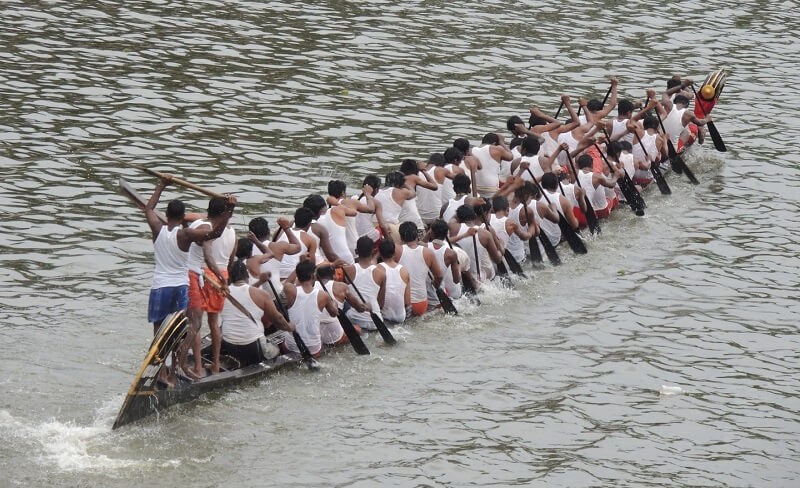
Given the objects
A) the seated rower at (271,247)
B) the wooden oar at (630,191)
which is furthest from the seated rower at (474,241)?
the wooden oar at (630,191)

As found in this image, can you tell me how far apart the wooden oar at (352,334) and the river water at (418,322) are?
251 mm

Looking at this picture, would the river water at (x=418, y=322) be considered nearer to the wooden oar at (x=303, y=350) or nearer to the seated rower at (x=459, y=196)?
the wooden oar at (x=303, y=350)

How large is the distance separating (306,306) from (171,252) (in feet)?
6.42

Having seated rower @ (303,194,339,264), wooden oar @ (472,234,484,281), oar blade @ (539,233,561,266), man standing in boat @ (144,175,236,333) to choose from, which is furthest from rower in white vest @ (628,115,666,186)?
man standing in boat @ (144,175,236,333)

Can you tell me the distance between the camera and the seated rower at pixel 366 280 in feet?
53.3

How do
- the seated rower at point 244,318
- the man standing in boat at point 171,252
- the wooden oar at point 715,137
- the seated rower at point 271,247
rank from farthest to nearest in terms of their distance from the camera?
the wooden oar at point 715,137 → the seated rower at point 271,247 → the seated rower at point 244,318 → the man standing in boat at point 171,252

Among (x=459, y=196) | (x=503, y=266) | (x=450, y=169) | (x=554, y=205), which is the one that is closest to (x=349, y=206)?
(x=459, y=196)

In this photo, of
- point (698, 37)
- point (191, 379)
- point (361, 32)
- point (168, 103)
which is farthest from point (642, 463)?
point (698, 37)

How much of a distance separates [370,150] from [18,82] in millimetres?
6739

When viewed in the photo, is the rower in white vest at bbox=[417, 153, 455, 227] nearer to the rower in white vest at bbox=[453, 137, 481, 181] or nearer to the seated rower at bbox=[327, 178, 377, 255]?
the rower in white vest at bbox=[453, 137, 481, 181]

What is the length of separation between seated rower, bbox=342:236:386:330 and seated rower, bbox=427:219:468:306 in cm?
111

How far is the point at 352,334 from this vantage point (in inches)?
616

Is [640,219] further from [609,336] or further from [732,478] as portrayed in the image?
[732,478]

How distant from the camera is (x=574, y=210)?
20531 millimetres
